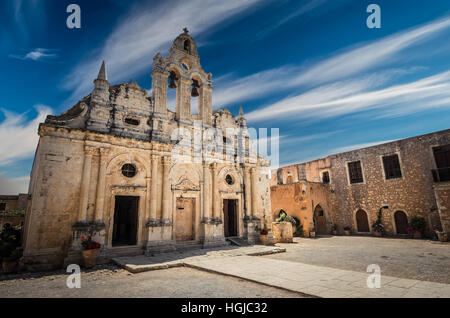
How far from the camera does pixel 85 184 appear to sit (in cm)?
992

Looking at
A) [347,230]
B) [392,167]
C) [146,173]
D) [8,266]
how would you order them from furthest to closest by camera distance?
[347,230] → [392,167] → [146,173] → [8,266]

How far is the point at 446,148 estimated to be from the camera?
670 inches

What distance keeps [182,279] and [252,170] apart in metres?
9.79

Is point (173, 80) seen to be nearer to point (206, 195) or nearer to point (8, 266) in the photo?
point (206, 195)

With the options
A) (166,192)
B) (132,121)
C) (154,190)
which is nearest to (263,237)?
(166,192)

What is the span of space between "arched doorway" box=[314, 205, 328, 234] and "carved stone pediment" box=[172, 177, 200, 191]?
564 inches

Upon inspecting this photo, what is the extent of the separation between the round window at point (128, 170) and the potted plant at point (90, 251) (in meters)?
3.28

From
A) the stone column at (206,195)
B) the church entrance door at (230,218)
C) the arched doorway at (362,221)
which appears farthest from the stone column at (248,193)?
the arched doorway at (362,221)

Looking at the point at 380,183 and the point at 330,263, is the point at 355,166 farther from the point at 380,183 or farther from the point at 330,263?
the point at 330,263

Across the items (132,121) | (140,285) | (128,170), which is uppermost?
(132,121)

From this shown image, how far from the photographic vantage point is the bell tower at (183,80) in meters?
13.1

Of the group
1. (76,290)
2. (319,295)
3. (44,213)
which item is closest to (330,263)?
(319,295)

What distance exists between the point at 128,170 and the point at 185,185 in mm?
3031

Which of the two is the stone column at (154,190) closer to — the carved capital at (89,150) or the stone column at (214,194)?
the carved capital at (89,150)
